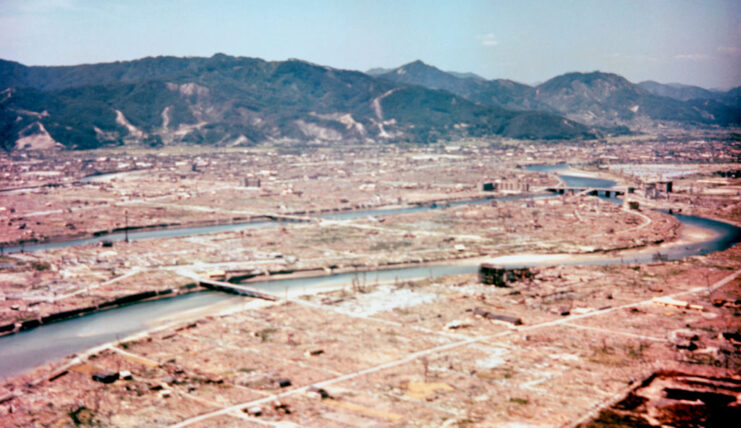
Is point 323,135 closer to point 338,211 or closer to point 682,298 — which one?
point 338,211

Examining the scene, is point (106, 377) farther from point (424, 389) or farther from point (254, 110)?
point (254, 110)

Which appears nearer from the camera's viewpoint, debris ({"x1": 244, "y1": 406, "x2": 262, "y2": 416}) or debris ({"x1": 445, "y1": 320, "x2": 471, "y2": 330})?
debris ({"x1": 244, "y1": 406, "x2": 262, "y2": 416})

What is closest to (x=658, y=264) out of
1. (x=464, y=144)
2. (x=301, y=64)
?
(x=464, y=144)

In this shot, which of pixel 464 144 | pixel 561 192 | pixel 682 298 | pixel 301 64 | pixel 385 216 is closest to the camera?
pixel 682 298

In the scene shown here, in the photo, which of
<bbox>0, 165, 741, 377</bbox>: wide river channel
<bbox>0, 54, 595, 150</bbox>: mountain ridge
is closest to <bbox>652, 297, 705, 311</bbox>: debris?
<bbox>0, 165, 741, 377</bbox>: wide river channel

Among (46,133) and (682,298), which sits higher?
(46,133)

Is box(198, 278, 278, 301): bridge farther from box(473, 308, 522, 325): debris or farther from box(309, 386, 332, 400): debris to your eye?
box(309, 386, 332, 400): debris
